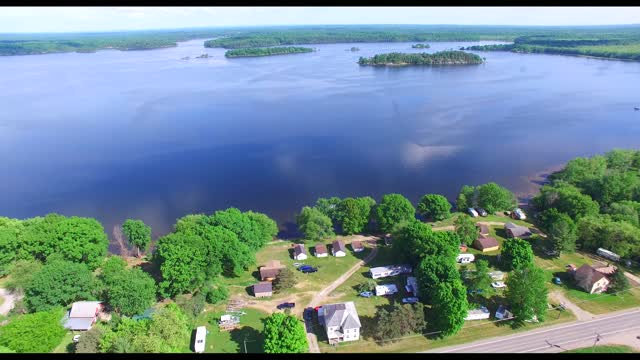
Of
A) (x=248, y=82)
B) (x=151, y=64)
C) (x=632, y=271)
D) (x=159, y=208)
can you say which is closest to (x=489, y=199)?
(x=632, y=271)

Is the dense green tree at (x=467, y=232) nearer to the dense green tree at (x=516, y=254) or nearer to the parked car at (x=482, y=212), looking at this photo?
the dense green tree at (x=516, y=254)

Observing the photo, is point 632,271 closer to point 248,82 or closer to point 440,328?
point 440,328

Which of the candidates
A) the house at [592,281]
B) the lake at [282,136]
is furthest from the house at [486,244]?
the lake at [282,136]

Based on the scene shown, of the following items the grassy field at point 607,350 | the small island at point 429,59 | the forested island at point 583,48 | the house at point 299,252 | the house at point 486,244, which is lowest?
the grassy field at point 607,350

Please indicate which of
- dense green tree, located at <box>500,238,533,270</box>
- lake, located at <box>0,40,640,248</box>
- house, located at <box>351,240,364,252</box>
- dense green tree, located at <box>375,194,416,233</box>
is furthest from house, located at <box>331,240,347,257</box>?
dense green tree, located at <box>500,238,533,270</box>

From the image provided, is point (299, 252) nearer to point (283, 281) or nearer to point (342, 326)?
point (283, 281)

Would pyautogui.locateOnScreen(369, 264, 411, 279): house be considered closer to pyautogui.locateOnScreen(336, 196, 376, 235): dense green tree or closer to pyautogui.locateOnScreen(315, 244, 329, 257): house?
pyautogui.locateOnScreen(315, 244, 329, 257): house

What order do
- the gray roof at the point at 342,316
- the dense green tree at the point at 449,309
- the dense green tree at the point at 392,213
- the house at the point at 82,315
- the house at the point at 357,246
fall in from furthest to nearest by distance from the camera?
the dense green tree at the point at 392,213
the house at the point at 357,246
the house at the point at 82,315
the gray roof at the point at 342,316
the dense green tree at the point at 449,309

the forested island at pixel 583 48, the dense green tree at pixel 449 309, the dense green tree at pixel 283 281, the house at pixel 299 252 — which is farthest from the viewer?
the forested island at pixel 583 48
